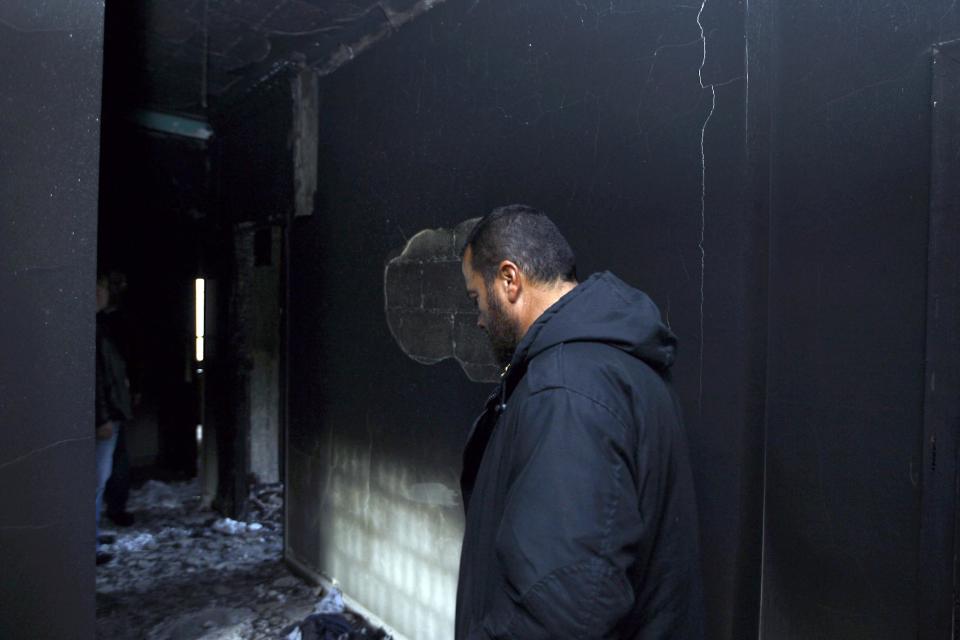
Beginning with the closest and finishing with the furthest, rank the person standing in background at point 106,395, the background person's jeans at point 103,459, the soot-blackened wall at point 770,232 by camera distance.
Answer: the soot-blackened wall at point 770,232 < the person standing in background at point 106,395 < the background person's jeans at point 103,459

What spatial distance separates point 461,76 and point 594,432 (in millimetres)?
2289

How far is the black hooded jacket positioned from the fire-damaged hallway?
0.75 m

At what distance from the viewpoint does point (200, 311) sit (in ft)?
19.3

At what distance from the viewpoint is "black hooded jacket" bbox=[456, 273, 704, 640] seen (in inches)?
44.9

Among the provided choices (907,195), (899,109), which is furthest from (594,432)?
(899,109)

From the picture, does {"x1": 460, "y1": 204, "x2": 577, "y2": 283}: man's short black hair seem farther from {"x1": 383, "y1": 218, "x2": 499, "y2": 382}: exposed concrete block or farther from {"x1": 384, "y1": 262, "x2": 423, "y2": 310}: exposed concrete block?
{"x1": 384, "y1": 262, "x2": 423, "y2": 310}: exposed concrete block

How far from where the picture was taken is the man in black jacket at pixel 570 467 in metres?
1.14

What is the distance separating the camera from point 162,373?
6.35 meters

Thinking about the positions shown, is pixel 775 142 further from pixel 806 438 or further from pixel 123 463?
pixel 123 463

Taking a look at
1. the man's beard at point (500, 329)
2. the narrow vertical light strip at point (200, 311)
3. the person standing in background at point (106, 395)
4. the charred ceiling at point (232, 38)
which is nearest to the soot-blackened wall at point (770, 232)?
the man's beard at point (500, 329)

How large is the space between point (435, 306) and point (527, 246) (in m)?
1.67

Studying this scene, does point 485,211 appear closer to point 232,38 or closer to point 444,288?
point 444,288

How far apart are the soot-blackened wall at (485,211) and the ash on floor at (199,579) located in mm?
317

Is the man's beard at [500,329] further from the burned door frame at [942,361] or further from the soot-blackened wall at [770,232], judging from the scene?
the burned door frame at [942,361]
